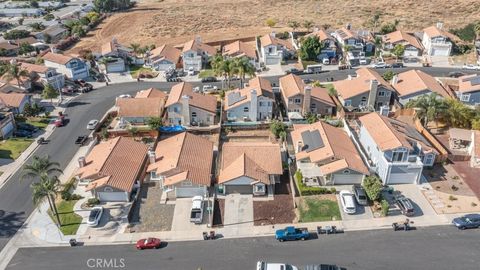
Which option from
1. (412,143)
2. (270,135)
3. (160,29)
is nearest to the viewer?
(412,143)

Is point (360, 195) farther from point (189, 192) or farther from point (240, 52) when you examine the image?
point (240, 52)

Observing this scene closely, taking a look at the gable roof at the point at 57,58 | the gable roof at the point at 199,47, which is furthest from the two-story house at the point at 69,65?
the gable roof at the point at 199,47

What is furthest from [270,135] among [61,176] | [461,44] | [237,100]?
[461,44]

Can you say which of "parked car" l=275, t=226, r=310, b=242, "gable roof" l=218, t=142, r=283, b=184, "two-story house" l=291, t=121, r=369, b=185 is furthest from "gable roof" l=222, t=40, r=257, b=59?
"parked car" l=275, t=226, r=310, b=242

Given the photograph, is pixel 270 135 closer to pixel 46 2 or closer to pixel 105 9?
pixel 105 9

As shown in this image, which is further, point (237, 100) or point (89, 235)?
point (237, 100)

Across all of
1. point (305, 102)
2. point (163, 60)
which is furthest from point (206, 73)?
point (305, 102)
